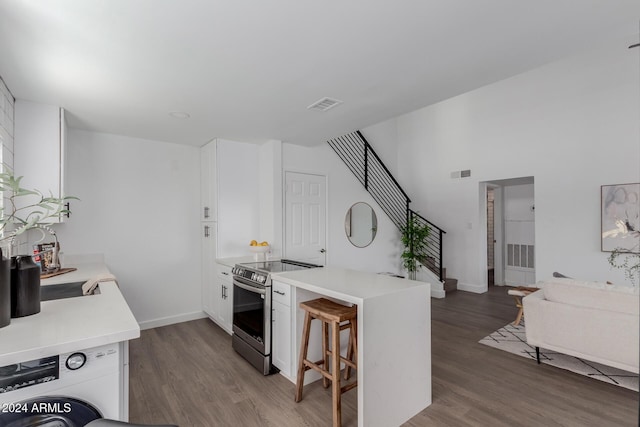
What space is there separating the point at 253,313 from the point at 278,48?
7.46ft

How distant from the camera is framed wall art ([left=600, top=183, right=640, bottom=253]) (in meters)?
4.10

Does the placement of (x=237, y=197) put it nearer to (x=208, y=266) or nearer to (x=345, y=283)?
(x=208, y=266)

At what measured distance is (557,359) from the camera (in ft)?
9.91

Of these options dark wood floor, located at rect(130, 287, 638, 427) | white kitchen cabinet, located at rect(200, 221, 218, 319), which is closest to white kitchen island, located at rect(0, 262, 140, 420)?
dark wood floor, located at rect(130, 287, 638, 427)

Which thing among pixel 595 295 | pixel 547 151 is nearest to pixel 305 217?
pixel 595 295

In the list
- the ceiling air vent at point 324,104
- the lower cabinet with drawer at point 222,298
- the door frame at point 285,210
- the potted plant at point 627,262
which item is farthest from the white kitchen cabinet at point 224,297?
the potted plant at point 627,262

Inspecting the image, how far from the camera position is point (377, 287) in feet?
7.09

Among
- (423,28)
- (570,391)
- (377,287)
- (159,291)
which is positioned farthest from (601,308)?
(159,291)

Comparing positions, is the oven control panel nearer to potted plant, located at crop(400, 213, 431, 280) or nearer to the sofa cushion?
the sofa cushion

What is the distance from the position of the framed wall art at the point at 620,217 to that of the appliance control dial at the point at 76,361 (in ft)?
19.1

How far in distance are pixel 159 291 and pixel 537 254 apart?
5774 mm

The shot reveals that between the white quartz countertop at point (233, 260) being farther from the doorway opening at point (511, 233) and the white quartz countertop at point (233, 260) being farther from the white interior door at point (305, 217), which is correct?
the doorway opening at point (511, 233)

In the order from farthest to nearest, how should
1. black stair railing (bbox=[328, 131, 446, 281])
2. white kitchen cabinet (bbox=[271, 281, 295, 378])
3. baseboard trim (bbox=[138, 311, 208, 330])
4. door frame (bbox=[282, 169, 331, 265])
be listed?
black stair railing (bbox=[328, 131, 446, 281]), door frame (bbox=[282, 169, 331, 265]), baseboard trim (bbox=[138, 311, 208, 330]), white kitchen cabinet (bbox=[271, 281, 295, 378])

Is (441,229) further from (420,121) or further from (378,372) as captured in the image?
(378,372)
